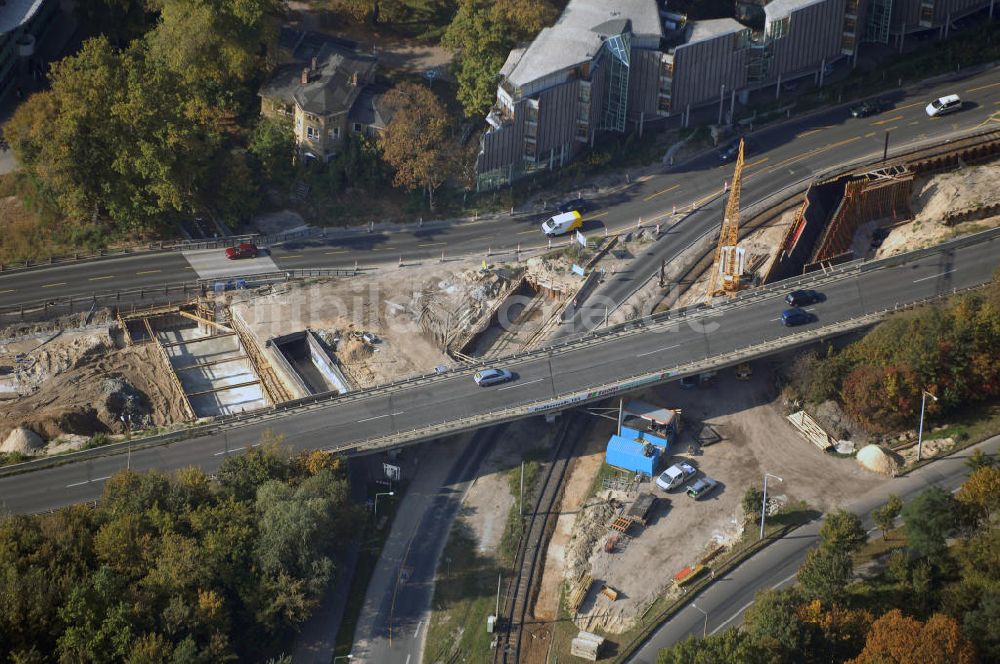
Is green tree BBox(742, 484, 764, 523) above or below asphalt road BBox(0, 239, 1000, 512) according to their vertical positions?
below

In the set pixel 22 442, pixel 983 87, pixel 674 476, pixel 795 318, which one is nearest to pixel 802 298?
pixel 795 318

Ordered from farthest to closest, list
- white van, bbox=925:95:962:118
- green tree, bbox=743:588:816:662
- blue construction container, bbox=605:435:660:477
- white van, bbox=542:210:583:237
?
white van, bbox=925:95:962:118, white van, bbox=542:210:583:237, blue construction container, bbox=605:435:660:477, green tree, bbox=743:588:816:662

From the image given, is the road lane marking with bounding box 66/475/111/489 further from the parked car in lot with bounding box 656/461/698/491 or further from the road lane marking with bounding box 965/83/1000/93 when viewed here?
the road lane marking with bounding box 965/83/1000/93

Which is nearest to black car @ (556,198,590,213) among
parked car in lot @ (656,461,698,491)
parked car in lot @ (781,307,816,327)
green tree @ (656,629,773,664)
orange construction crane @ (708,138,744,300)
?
orange construction crane @ (708,138,744,300)

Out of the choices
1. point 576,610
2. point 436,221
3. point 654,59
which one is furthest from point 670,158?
point 576,610

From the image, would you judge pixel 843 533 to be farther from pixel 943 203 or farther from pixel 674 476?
pixel 943 203

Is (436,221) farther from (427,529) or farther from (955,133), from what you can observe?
(955,133)

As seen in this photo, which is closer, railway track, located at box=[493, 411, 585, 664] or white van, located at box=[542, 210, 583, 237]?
railway track, located at box=[493, 411, 585, 664]
